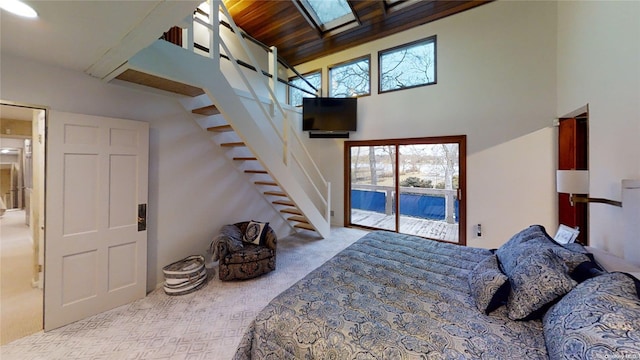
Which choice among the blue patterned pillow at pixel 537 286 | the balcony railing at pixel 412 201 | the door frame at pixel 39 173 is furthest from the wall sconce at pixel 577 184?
the door frame at pixel 39 173

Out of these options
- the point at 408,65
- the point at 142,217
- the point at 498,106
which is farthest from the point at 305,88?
the point at 142,217

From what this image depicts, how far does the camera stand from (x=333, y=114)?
4984 millimetres

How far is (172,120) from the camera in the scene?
9.81 ft

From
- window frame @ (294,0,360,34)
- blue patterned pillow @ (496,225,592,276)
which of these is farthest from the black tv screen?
blue patterned pillow @ (496,225,592,276)

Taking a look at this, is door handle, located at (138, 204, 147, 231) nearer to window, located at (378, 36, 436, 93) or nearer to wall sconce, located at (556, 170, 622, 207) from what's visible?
wall sconce, located at (556, 170, 622, 207)

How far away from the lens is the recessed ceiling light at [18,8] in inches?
46.5

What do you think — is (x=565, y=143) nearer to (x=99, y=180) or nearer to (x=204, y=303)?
(x=204, y=303)

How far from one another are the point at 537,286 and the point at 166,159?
361 cm

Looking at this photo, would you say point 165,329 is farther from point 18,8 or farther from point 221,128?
point 18,8

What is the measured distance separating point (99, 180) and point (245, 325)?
2.00 metres

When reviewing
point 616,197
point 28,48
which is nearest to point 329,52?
point 28,48

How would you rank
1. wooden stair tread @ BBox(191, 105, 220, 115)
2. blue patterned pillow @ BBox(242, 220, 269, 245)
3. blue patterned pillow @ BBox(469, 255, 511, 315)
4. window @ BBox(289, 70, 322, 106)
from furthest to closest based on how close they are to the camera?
window @ BBox(289, 70, 322, 106), blue patterned pillow @ BBox(242, 220, 269, 245), wooden stair tread @ BBox(191, 105, 220, 115), blue patterned pillow @ BBox(469, 255, 511, 315)

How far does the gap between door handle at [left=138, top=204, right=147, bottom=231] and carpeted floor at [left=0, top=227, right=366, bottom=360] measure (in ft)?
2.57

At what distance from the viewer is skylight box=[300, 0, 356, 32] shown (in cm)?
450
